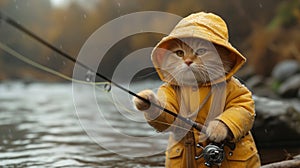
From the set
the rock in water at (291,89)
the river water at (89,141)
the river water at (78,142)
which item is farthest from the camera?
the rock in water at (291,89)

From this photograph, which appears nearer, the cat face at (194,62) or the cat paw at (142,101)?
the cat paw at (142,101)

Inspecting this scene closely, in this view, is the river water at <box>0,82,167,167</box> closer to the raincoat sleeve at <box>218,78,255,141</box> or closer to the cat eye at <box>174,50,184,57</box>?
the cat eye at <box>174,50,184,57</box>

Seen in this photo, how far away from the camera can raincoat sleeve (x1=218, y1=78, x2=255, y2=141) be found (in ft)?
8.60

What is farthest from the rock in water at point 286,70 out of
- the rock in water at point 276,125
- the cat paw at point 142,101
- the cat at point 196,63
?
the cat paw at point 142,101

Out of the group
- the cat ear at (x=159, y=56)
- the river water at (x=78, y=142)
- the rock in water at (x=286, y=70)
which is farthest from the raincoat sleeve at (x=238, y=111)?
the rock in water at (x=286, y=70)

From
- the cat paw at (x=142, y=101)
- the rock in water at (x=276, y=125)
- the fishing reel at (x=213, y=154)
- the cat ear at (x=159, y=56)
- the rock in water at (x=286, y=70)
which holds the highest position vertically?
the rock in water at (x=286, y=70)

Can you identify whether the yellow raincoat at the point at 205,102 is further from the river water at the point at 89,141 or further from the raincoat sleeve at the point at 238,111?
the river water at the point at 89,141

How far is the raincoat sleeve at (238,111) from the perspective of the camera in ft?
8.60

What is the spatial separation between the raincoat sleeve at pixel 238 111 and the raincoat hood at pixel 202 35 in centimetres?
8

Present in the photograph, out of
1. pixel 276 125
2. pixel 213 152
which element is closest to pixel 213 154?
pixel 213 152

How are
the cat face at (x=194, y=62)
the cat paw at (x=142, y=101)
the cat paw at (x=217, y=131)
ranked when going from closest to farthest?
the cat paw at (x=142, y=101) < the cat paw at (x=217, y=131) < the cat face at (x=194, y=62)

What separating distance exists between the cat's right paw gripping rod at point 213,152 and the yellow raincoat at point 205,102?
0.17ft

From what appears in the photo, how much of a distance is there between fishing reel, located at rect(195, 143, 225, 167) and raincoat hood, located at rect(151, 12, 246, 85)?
343mm

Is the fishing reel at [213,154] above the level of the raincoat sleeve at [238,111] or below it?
below
